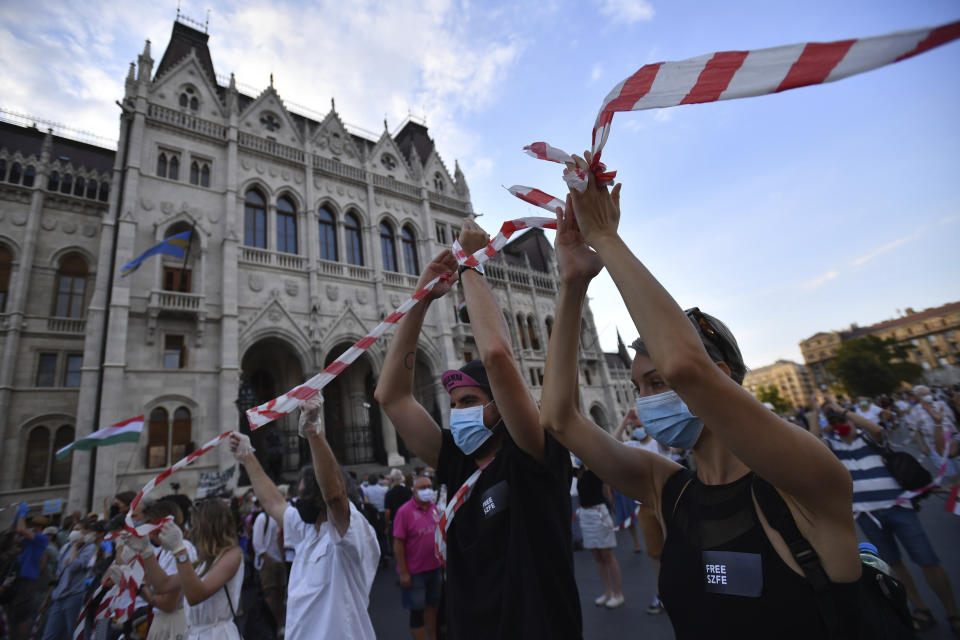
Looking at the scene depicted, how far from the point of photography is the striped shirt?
3715 mm

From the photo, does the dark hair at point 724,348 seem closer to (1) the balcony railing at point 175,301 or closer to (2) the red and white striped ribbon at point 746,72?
(2) the red and white striped ribbon at point 746,72

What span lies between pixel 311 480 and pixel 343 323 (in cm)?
1498

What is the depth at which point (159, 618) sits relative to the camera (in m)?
3.15

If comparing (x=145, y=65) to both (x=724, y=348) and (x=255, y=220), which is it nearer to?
(x=255, y=220)

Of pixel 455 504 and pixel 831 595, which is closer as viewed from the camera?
pixel 831 595

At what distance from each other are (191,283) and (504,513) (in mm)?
Answer: 16917

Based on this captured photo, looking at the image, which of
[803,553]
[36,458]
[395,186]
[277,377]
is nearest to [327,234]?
[395,186]

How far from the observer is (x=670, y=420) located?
1488 mm

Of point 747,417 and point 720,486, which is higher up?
point 747,417

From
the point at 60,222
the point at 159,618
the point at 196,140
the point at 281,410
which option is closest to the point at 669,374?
the point at 281,410

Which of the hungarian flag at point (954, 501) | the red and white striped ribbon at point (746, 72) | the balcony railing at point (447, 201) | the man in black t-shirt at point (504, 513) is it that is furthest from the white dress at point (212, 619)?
the balcony railing at point (447, 201)

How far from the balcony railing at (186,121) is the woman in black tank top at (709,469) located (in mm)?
20076

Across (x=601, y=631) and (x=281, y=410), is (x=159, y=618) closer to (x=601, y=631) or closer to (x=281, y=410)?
(x=281, y=410)

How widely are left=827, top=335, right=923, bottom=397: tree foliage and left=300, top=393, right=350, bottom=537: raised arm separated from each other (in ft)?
172
